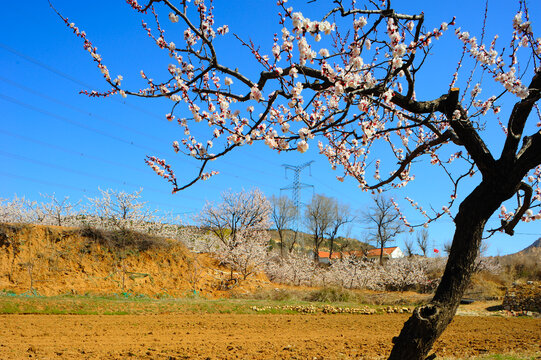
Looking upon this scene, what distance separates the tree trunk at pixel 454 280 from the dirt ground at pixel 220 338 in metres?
2.58

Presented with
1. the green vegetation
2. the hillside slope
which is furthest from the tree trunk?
the hillside slope

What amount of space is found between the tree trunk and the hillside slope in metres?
15.7

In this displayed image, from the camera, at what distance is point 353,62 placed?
3.60m

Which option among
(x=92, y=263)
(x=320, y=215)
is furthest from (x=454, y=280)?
(x=320, y=215)

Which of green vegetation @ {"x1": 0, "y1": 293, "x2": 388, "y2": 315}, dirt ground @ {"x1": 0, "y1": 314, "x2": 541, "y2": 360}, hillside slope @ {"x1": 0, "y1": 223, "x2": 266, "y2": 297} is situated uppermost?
hillside slope @ {"x1": 0, "y1": 223, "x2": 266, "y2": 297}

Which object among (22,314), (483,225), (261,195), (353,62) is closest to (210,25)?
(353,62)

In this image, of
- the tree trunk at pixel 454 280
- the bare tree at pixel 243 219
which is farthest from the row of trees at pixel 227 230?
the tree trunk at pixel 454 280

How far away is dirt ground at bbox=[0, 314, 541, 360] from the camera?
6113 mm

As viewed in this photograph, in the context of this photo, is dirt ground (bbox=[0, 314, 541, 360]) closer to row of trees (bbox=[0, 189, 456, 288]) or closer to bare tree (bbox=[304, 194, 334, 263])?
row of trees (bbox=[0, 189, 456, 288])

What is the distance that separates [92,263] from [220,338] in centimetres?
1248

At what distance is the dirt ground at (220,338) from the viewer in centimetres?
611

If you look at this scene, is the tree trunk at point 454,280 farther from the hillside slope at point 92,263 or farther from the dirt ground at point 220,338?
the hillside slope at point 92,263

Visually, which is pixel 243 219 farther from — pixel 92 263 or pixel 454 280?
pixel 454 280

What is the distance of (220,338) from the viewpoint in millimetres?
7699
